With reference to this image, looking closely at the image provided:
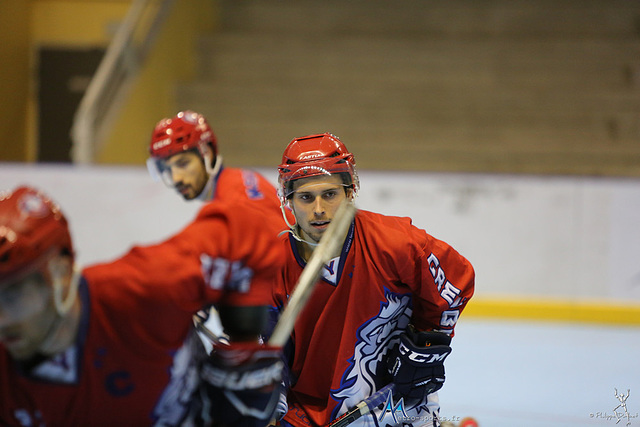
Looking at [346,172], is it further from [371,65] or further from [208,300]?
[371,65]

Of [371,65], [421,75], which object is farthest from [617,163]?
[371,65]

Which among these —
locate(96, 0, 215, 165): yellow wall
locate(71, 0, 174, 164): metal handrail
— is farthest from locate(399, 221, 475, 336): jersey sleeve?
locate(96, 0, 215, 165): yellow wall

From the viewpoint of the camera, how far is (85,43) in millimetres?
9398

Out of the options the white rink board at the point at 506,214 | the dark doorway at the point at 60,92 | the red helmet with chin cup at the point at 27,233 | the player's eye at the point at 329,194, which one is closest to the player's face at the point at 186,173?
the player's eye at the point at 329,194

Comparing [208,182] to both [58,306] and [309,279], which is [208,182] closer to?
[309,279]

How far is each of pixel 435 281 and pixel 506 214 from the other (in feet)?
10.3

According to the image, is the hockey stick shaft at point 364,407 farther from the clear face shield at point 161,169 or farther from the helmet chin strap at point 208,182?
the clear face shield at point 161,169

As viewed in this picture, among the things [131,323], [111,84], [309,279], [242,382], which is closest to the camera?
[131,323]

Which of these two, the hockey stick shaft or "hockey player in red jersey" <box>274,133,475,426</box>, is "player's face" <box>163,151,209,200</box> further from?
the hockey stick shaft

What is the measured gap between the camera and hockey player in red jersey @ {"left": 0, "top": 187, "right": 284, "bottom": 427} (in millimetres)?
1404

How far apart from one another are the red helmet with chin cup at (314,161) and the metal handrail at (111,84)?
A: 4.53 m

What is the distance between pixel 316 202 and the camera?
2.37 m

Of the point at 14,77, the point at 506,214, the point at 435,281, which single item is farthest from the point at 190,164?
the point at 14,77

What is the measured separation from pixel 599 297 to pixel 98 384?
177 inches
